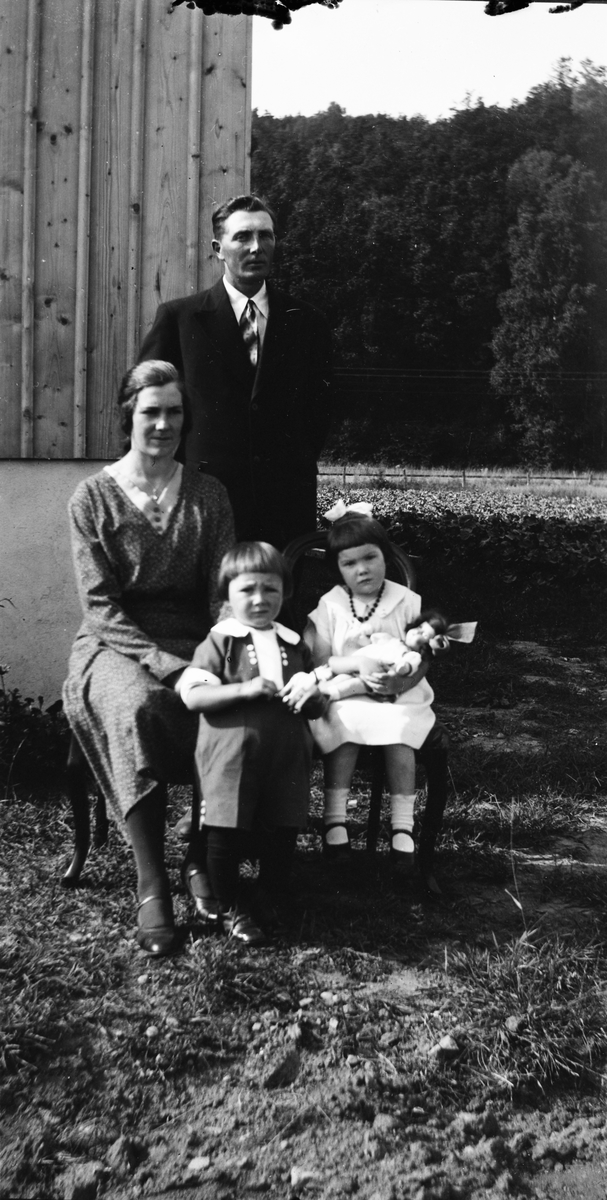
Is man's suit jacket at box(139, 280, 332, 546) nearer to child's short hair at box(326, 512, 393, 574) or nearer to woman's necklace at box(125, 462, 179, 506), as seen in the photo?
woman's necklace at box(125, 462, 179, 506)

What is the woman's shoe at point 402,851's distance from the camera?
12.2 ft

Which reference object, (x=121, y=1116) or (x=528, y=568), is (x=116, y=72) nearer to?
(x=121, y=1116)

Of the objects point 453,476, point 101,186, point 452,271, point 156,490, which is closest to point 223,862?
point 156,490

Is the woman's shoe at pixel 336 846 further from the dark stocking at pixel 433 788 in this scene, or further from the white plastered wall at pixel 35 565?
the white plastered wall at pixel 35 565

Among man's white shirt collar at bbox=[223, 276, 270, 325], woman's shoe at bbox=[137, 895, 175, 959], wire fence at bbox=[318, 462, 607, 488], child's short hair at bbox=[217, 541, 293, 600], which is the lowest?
wire fence at bbox=[318, 462, 607, 488]

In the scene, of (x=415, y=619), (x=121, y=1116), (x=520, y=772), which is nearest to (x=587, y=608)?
(x=520, y=772)

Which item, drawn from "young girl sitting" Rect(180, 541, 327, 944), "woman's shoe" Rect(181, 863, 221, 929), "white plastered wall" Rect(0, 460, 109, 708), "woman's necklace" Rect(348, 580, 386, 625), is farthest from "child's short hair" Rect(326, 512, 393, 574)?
"white plastered wall" Rect(0, 460, 109, 708)

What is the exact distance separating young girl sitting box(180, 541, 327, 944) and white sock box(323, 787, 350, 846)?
23cm

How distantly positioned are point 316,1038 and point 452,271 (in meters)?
35.3

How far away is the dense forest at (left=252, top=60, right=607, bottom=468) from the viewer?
3397 cm

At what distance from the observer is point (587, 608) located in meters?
9.93

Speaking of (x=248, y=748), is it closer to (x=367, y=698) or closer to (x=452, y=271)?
(x=367, y=698)

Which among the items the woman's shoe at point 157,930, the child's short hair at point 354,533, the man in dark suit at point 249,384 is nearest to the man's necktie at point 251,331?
the man in dark suit at point 249,384

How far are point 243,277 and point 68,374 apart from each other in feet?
4.72
